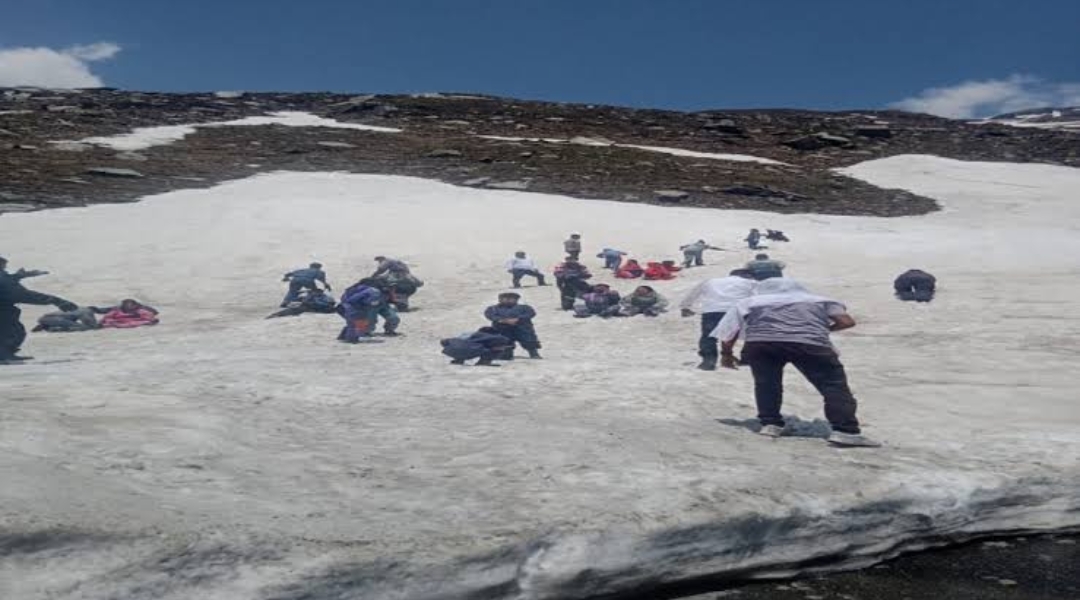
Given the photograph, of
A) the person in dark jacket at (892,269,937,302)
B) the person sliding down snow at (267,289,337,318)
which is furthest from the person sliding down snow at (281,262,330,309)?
the person in dark jacket at (892,269,937,302)

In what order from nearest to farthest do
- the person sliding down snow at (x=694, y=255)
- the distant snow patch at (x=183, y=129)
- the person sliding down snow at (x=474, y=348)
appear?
1. the person sliding down snow at (x=474, y=348)
2. the person sliding down snow at (x=694, y=255)
3. the distant snow patch at (x=183, y=129)

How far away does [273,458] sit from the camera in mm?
6480

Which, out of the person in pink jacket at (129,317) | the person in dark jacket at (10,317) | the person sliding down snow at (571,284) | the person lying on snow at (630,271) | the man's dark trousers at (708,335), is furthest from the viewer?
the person lying on snow at (630,271)

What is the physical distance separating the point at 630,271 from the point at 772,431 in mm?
12957

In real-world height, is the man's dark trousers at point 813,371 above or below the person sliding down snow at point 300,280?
below

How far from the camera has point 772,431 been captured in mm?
7895

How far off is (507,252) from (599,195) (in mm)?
9373

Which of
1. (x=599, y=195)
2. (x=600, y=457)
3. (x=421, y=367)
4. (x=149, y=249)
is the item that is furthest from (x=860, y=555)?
(x=599, y=195)

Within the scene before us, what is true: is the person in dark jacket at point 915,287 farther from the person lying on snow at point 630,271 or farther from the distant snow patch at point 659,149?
the distant snow patch at point 659,149

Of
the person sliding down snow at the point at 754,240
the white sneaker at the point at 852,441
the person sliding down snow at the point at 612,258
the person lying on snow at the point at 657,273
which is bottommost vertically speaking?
the white sneaker at the point at 852,441

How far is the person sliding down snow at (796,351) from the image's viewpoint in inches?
300

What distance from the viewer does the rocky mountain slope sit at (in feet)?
105

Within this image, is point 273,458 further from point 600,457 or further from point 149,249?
point 149,249

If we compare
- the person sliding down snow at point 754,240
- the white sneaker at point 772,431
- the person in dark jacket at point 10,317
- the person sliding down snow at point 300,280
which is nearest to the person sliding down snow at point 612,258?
the person sliding down snow at point 754,240
